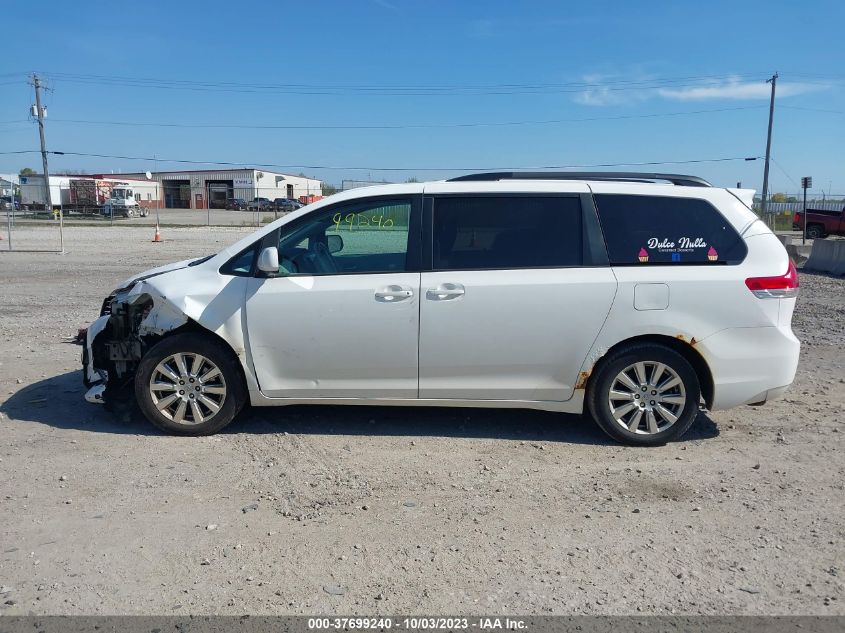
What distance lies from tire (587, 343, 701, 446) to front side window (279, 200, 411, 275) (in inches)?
67.9

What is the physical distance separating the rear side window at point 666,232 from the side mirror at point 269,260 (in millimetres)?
2395

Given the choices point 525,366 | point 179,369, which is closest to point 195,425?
point 179,369

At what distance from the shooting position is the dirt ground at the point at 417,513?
3.36 metres

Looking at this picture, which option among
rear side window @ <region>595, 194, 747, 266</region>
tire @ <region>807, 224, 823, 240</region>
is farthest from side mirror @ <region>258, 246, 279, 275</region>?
tire @ <region>807, 224, 823, 240</region>

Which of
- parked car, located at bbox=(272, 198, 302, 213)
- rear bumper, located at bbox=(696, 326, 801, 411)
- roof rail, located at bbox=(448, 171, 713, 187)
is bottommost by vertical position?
rear bumper, located at bbox=(696, 326, 801, 411)

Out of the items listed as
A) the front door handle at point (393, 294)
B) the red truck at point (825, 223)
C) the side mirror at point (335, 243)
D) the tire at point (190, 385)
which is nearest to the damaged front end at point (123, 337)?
the tire at point (190, 385)

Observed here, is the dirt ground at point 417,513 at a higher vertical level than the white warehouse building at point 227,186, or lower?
lower

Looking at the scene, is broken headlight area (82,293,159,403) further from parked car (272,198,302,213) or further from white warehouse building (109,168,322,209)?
white warehouse building (109,168,322,209)

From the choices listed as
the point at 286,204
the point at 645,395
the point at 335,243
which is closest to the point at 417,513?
the point at 645,395

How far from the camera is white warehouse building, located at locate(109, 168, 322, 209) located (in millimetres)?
66500

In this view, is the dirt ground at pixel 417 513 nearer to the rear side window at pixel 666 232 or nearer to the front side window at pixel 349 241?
the front side window at pixel 349 241

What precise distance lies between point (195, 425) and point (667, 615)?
141 inches

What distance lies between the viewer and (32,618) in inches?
124

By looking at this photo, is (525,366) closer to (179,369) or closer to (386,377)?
(386,377)
